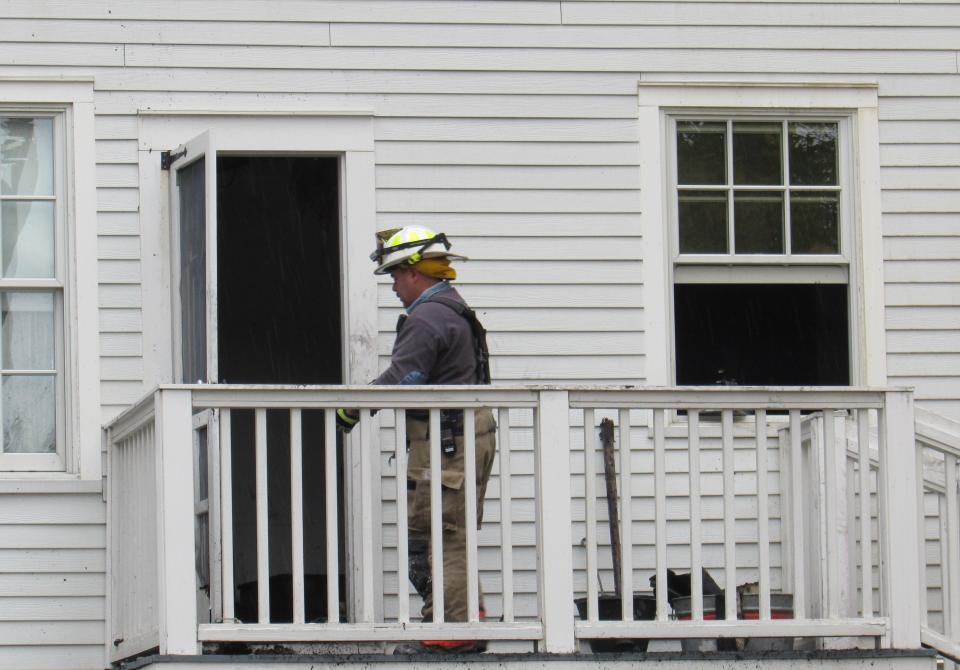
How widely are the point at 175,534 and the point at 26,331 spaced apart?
2224 millimetres

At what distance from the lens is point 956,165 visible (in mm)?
8953

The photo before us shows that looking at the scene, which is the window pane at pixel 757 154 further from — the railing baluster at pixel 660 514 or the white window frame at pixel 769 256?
the railing baluster at pixel 660 514

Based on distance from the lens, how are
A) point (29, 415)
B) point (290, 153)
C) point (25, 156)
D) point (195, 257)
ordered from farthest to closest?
point (290, 153), point (25, 156), point (29, 415), point (195, 257)

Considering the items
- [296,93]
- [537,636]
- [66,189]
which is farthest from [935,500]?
[66,189]

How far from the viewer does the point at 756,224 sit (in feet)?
29.2

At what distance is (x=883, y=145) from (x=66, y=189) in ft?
13.7

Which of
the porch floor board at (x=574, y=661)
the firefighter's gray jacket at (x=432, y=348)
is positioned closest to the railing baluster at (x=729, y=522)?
the porch floor board at (x=574, y=661)

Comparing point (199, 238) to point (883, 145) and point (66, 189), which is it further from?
point (883, 145)

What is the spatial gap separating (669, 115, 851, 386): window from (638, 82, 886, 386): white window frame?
0.07ft

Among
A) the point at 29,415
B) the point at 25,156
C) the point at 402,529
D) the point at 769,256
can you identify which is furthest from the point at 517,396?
the point at 25,156

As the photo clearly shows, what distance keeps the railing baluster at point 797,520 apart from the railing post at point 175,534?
94.7 inches

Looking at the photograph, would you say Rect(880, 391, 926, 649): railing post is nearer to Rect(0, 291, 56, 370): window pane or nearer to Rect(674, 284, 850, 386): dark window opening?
Rect(674, 284, 850, 386): dark window opening

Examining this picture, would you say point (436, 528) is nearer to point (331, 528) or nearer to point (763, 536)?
point (331, 528)

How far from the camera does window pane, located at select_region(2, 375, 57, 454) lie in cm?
833
